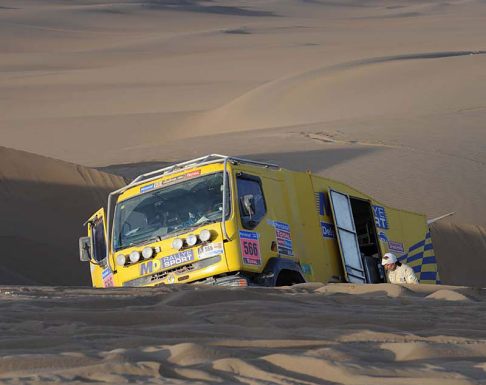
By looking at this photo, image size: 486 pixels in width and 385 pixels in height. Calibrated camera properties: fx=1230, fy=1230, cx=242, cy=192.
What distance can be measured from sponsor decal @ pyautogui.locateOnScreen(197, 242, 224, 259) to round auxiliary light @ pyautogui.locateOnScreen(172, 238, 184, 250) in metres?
0.21

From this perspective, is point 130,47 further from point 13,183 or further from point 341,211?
point 341,211

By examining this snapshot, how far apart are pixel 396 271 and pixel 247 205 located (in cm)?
230

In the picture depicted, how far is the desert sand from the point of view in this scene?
7.34m

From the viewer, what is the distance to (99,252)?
14.1m

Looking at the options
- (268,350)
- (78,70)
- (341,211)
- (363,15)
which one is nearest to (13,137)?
(78,70)

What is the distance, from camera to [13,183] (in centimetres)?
2014

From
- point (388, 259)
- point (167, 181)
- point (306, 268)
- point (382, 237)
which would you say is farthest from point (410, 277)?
point (167, 181)

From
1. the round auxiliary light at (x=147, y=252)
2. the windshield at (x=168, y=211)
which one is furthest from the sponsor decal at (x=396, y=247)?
the round auxiliary light at (x=147, y=252)

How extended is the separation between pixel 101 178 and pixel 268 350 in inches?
559

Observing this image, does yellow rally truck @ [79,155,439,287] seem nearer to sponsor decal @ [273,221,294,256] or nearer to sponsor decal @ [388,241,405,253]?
sponsor decal @ [273,221,294,256]

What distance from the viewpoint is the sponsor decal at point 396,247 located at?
15.8 metres

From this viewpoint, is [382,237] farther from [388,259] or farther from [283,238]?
[283,238]

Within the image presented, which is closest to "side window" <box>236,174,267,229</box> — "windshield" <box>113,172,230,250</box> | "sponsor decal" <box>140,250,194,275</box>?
"windshield" <box>113,172,230,250</box>

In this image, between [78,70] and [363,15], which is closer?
[78,70]
